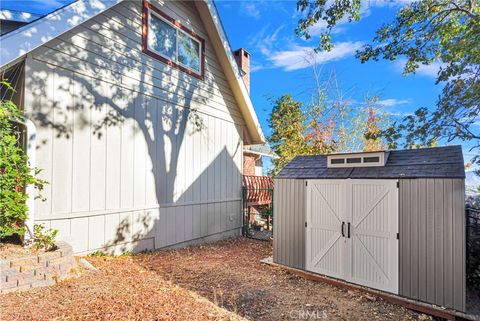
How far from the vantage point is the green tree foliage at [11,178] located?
3.98m

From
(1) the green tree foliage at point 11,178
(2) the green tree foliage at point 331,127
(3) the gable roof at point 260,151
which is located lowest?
(1) the green tree foliage at point 11,178

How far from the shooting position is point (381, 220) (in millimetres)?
4812

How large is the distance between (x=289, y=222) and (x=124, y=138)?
13.5 feet

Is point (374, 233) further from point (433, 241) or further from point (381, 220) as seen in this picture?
point (433, 241)

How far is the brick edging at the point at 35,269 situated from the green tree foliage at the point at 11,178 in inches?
24.6

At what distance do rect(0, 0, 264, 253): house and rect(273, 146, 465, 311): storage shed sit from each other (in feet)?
9.46

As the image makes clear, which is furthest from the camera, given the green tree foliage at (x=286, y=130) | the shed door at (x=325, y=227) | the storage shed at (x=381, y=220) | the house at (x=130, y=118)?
the green tree foliage at (x=286, y=130)

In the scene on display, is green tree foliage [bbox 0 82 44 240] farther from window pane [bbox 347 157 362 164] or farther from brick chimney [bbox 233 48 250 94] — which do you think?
brick chimney [bbox 233 48 250 94]

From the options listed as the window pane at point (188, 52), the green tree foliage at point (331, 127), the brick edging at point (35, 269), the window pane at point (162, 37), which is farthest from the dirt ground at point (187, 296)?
the green tree foliage at point (331, 127)

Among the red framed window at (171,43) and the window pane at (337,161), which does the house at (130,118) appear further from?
the window pane at (337,161)

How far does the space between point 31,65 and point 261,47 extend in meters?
10.8

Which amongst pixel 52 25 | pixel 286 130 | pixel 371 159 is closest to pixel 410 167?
pixel 371 159

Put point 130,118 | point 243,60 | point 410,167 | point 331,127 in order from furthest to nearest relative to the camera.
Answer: point 243,60 < point 331,127 < point 130,118 < point 410,167

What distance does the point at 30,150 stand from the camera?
446cm
